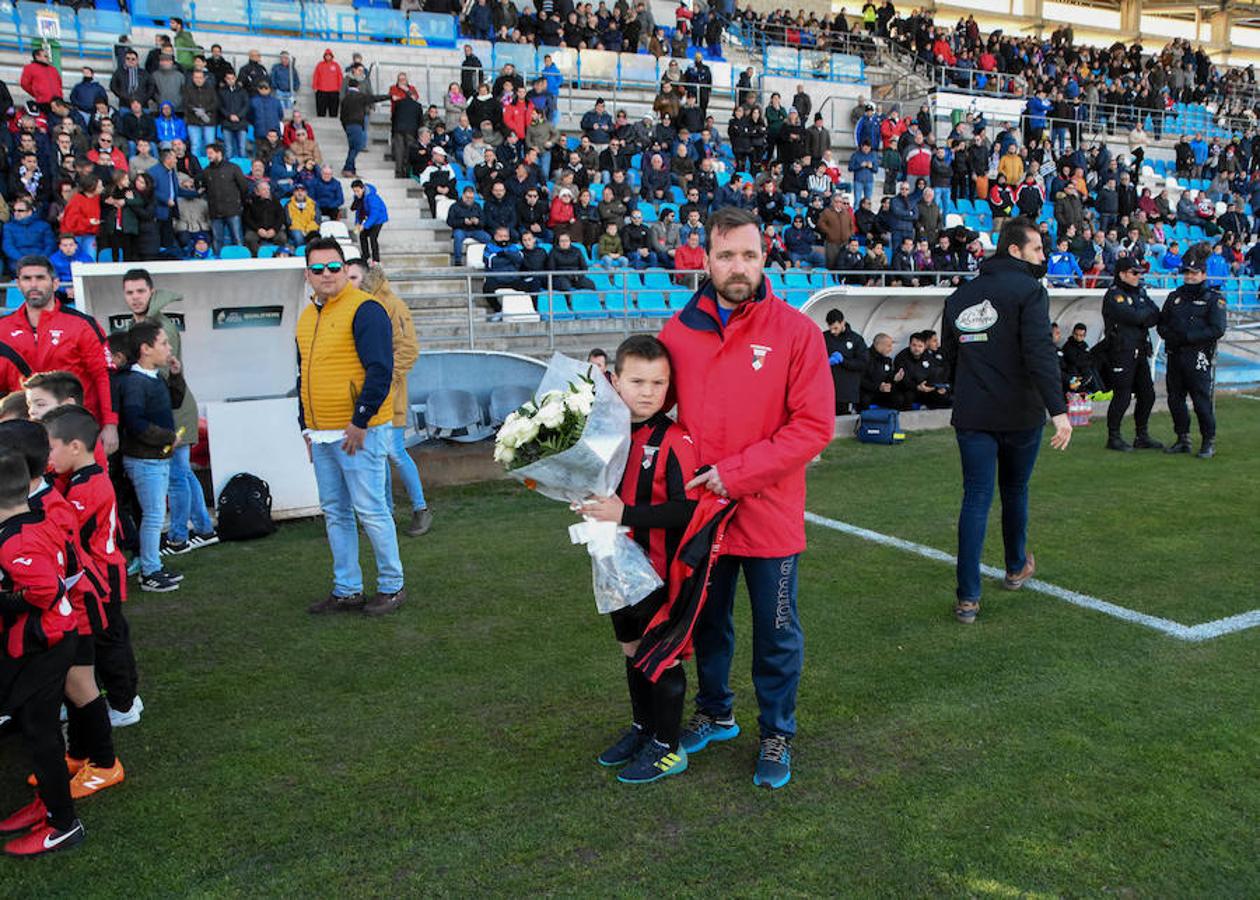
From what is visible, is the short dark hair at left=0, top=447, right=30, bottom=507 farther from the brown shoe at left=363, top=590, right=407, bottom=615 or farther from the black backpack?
the black backpack

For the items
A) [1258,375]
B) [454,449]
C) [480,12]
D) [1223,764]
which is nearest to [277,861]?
[1223,764]

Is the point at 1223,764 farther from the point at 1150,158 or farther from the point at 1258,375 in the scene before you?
the point at 1150,158

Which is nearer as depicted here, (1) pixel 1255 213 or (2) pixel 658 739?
(2) pixel 658 739

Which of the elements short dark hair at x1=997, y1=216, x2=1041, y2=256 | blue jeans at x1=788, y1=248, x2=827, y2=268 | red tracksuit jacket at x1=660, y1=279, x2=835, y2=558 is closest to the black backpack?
red tracksuit jacket at x1=660, y1=279, x2=835, y2=558

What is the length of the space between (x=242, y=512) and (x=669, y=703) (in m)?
4.43

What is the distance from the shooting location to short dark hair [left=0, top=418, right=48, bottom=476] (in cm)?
318

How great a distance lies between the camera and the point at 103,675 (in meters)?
3.90

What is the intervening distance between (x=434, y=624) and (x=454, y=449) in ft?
12.0

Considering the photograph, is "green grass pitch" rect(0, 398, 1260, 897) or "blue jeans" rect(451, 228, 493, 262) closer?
"green grass pitch" rect(0, 398, 1260, 897)

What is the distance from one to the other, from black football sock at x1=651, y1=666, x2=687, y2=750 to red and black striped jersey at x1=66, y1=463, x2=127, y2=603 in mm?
2010

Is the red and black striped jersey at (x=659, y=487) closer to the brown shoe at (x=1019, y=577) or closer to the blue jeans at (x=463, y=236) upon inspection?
the brown shoe at (x=1019, y=577)

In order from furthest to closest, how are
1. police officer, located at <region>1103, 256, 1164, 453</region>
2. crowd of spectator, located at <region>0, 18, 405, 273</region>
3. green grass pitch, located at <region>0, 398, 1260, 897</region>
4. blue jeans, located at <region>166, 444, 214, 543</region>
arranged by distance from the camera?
crowd of spectator, located at <region>0, 18, 405, 273</region> → police officer, located at <region>1103, 256, 1164, 453</region> → blue jeans, located at <region>166, 444, 214, 543</region> → green grass pitch, located at <region>0, 398, 1260, 897</region>

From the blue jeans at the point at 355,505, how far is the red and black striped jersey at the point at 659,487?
2375mm

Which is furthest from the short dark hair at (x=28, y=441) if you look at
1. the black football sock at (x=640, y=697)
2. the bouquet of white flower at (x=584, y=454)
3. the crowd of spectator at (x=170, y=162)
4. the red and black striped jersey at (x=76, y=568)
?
the crowd of spectator at (x=170, y=162)
